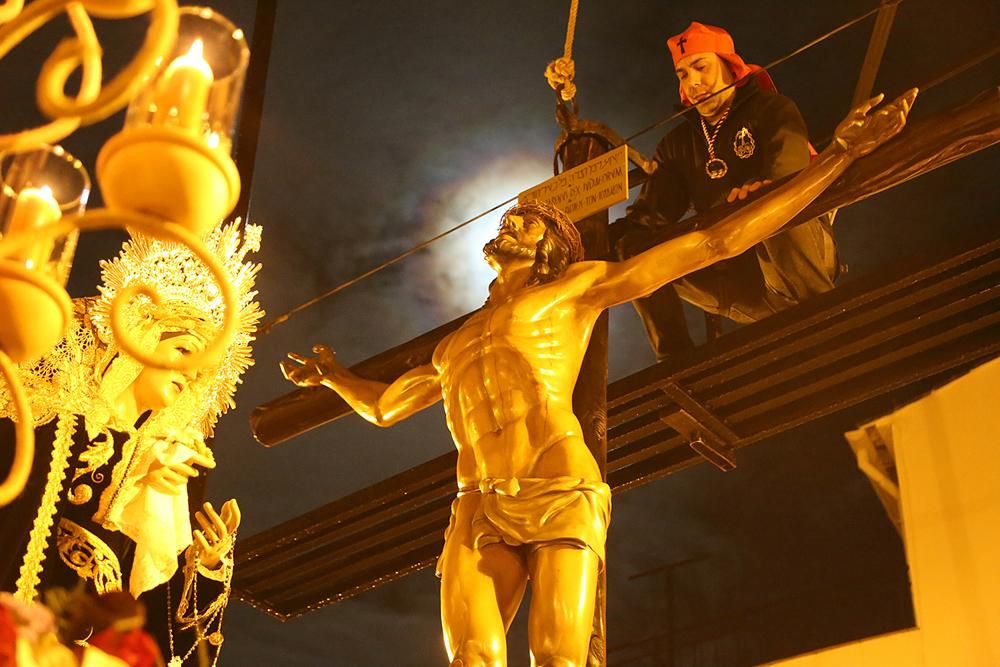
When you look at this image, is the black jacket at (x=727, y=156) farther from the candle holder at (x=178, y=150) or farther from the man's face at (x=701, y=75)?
the candle holder at (x=178, y=150)

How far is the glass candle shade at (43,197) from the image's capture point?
2.15m

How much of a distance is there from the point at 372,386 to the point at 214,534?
2.08ft

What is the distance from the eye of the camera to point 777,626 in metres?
8.02

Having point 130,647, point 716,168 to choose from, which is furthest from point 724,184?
point 130,647

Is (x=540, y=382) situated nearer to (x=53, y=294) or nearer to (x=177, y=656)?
(x=177, y=656)

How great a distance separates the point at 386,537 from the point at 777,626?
395 cm

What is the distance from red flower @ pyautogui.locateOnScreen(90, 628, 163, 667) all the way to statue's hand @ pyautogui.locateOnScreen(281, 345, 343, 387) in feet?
7.52

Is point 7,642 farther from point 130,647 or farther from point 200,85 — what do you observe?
point 200,85

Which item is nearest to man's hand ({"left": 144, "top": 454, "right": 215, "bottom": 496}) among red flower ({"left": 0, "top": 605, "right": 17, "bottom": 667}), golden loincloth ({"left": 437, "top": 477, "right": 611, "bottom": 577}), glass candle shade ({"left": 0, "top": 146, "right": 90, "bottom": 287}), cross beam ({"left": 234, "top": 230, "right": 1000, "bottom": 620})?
cross beam ({"left": 234, "top": 230, "right": 1000, "bottom": 620})

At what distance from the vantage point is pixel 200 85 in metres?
2.02

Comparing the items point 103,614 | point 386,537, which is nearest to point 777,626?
point 386,537

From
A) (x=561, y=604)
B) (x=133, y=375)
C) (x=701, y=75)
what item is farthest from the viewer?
(x=701, y=75)

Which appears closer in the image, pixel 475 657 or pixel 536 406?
pixel 475 657

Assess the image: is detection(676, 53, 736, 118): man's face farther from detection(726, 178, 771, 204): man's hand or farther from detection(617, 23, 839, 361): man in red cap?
detection(726, 178, 771, 204): man's hand
